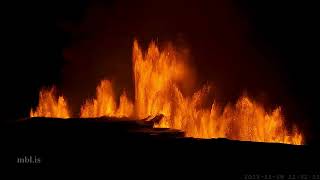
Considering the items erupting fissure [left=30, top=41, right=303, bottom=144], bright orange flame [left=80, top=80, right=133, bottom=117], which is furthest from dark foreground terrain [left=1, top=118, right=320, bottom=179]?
bright orange flame [left=80, top=80, right=133, bottom=117]

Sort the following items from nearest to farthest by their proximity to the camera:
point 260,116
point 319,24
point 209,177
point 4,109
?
1. point 209,177
2. point 260,116
3. point 319,24
4. point 4,109

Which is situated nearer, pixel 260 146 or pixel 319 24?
pixel 260 146

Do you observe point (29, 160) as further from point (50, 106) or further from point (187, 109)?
point (50, 106)

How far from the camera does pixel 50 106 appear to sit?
90.1 feet

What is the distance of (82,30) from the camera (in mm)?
28812

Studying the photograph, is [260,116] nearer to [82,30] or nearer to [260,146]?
[260,146]

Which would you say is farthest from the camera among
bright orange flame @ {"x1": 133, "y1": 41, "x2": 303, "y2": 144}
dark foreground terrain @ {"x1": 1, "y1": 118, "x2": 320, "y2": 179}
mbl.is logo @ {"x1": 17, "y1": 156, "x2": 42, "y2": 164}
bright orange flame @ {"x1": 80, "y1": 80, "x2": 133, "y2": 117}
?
bright orange flame @ {"x1": 80, "y1": 80, "x2": 133, "y2": 117}

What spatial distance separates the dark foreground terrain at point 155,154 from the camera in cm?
1355

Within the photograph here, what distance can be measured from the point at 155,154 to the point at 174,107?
28.5ft

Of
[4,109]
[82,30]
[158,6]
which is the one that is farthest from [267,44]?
[4,109]

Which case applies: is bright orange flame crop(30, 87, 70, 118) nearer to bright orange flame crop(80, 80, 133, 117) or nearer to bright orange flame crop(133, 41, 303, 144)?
bright orange flame crop(80, 80, 133, 117)

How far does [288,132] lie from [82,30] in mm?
14083

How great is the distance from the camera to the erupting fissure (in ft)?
70.4

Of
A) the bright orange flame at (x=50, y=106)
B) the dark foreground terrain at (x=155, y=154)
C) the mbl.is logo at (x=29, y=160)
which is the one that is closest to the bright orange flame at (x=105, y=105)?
the bright orange flame at (x=50, y=106)
